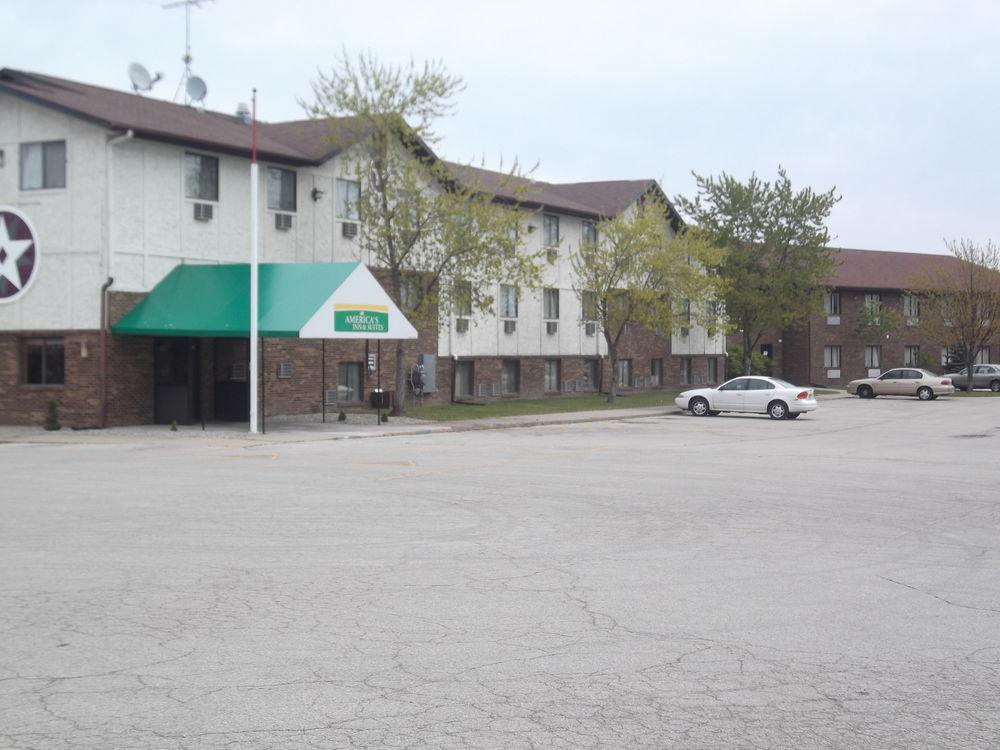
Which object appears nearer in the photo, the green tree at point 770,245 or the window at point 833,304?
the green tree at point 770,245

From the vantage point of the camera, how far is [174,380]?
29.3 metres

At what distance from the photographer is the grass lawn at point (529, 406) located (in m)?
34.2

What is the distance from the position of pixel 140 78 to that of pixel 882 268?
5546 cm

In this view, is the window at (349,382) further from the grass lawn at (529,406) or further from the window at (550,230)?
the window at (550,230)

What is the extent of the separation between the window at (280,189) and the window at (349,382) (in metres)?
5.35

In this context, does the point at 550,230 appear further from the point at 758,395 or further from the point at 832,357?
the point at 832,357

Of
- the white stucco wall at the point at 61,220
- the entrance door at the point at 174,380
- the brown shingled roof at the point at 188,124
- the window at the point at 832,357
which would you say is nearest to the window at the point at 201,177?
the brown shingled roof at the point at 188,124

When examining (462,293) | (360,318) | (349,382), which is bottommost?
(349,382)

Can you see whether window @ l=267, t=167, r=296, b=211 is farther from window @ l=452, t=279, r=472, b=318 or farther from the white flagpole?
window @ l=452, t=279, r=472, b=318

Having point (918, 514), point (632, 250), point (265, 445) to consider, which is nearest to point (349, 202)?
point (265, 445)

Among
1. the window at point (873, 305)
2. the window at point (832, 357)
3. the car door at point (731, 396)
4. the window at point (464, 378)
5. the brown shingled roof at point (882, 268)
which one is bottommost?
the car door at point (731, 396)

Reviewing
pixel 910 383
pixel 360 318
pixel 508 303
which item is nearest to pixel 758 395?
pixel 508 303

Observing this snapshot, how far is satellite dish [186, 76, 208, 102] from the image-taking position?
32.3m

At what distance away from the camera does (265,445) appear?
23.6 meters
